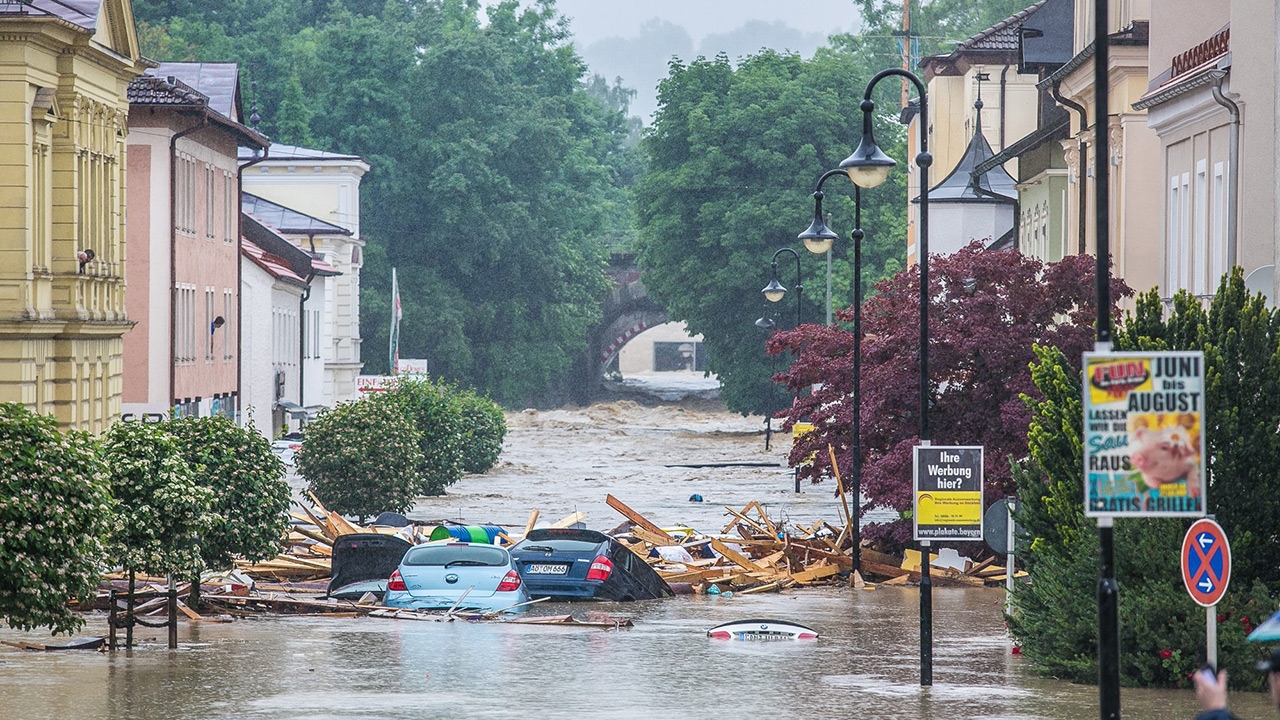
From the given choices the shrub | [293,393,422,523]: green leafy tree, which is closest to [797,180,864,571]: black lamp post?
[293,393,422,523]: green leafy tree

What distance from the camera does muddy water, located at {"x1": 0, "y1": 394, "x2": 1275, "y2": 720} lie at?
1680cm

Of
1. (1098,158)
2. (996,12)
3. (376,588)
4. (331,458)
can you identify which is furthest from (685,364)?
(1098,158)

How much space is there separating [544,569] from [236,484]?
5.97 meters

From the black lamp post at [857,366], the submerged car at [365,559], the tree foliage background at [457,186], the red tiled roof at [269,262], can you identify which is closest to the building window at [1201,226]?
the black lamp post at [857,366]

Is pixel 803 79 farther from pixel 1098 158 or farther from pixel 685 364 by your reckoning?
pixel 685 364

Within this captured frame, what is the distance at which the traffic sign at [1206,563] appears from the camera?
589 inches

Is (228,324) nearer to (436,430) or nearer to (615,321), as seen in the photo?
(436,430)

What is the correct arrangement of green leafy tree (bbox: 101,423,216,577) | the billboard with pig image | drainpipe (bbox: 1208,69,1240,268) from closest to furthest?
the billboard with pig image
green leafy tree (bbox: 101,423,216,577)
drainpipe (bbox: 1208,69,1240,268)

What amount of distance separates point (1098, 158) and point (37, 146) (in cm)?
2603

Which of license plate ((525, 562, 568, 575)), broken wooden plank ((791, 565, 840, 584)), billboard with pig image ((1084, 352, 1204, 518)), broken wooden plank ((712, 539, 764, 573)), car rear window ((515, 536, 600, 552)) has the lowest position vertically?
broken wooden plank ((791, 565, 840, 584))

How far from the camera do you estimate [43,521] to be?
16438mm

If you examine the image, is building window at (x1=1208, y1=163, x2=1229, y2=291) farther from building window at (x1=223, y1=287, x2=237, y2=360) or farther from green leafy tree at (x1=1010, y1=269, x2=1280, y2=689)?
building window at (x1=223, y1=287, x2=237, y2=360)

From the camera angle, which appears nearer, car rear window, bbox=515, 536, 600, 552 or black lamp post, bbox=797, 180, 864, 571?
car rear window, bbox=515, 536, 600, 552

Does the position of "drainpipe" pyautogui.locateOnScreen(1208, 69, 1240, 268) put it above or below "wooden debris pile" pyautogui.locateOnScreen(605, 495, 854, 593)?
above
